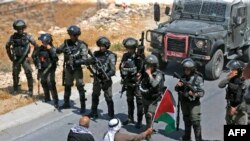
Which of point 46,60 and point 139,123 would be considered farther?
point 46,60

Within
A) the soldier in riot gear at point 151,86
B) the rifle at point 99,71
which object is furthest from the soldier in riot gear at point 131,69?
the soldier in riot gear at point 151,86

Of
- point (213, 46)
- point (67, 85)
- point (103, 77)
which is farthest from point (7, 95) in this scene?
point (213, 46)

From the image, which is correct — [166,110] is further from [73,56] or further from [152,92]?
[73,56]

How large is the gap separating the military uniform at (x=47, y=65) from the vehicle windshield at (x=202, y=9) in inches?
199

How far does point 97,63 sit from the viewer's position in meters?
10.7

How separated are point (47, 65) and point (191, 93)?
3768mm

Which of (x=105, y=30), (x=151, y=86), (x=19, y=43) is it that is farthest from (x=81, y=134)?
(x=105, y=30)

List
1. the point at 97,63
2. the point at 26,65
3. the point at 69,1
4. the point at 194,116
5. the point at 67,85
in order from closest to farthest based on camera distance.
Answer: the point at 194,116 < the point at 97,63 < the point at 67,85 < the point at 26,65 < the point at 69,1

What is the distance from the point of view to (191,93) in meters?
9.41

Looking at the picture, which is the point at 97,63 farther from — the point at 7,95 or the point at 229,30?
the point at 229,30

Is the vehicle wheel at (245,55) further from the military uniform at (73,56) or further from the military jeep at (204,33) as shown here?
the military uniform at (73,56)

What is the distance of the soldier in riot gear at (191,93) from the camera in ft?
30.8

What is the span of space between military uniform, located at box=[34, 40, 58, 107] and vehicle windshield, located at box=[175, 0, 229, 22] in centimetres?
505

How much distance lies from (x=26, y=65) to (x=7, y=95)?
0.96 m
